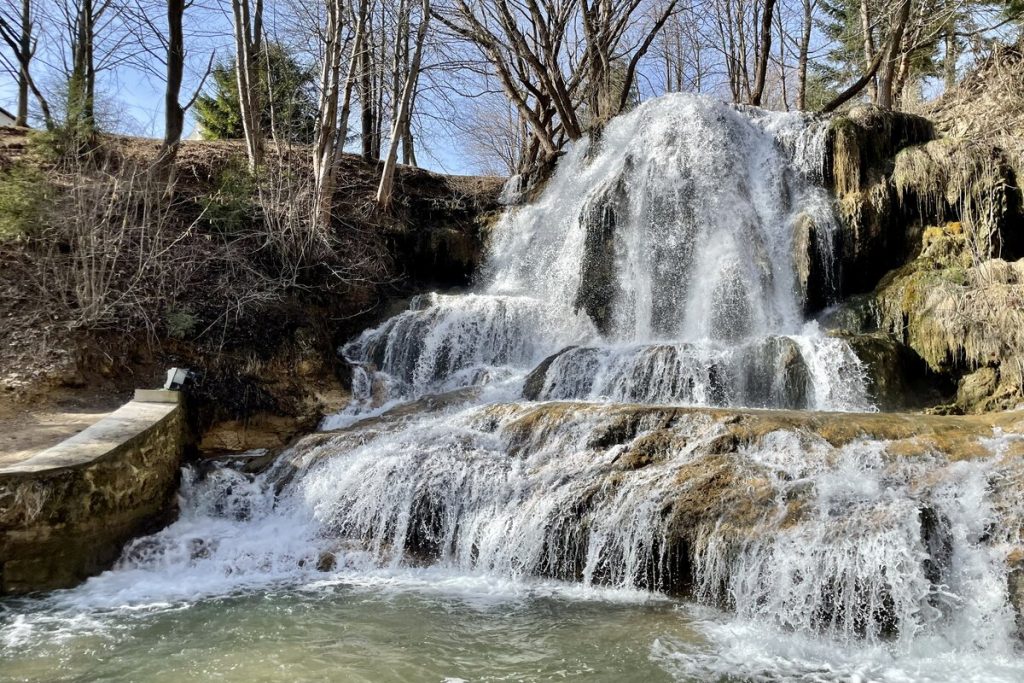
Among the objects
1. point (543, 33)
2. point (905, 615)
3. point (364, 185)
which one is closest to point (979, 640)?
point (905, 615)

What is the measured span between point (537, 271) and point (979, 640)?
33.1ft

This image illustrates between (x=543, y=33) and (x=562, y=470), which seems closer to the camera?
(x=562, y=470)

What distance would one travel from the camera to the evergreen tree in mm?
15430

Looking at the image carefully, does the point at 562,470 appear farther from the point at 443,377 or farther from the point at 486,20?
the point at 486,20

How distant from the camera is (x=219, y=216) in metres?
11.5

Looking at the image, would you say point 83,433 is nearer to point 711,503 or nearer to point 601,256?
point 711,503

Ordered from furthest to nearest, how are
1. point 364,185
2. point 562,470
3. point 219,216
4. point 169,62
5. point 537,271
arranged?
point 364,185 < point 537,271 < point 169,62 < point 219,216 < point 562,470

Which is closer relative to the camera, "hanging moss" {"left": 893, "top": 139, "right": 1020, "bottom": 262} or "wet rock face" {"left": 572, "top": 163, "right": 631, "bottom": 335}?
"hanging moss" {"left": 893, "top": 139, "right": 1020, "bottom": 262}

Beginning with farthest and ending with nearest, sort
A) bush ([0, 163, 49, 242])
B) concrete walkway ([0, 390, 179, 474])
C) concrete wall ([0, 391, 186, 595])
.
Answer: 1. bush ([0, 163, 49, 242])
2. concrete walkway ([0, 390, 179, 474])
3. concrete wall ([0, 391, 186, 595])

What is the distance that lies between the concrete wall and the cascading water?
286 mm

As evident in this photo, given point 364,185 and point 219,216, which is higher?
point 364,185

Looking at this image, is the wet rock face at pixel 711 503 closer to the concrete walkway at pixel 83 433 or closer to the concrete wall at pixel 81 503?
the concrete wall at pixel 81 503

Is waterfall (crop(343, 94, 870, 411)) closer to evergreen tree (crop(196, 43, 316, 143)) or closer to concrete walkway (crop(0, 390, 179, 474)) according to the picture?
concrete walkway (crop(0, 390, 179, 474))

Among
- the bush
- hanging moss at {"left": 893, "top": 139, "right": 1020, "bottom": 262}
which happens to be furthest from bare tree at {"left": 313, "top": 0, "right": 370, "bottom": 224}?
hanging moss at {"left": 893, "top": 139, "right": 1020, "bottom": 262}
